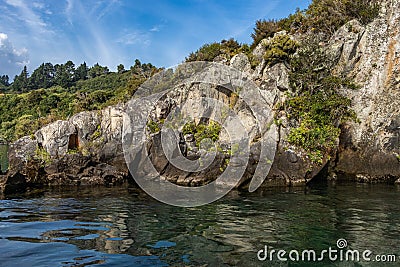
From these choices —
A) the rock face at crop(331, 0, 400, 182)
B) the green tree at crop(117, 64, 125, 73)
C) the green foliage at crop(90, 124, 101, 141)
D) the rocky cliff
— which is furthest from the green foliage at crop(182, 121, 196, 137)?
the green tree at crop(117, 64, 125, 73)

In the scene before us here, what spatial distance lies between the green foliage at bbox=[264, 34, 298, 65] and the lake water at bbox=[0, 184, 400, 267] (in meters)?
12.4

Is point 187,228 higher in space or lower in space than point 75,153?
lower

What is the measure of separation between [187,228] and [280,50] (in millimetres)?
18563

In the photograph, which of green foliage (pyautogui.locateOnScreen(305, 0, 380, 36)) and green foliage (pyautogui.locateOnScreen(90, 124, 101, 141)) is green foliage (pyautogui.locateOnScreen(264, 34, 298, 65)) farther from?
green foliage (pyautogui.locateOnScreen(90, 124, 101, 141))

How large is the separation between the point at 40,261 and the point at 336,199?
1226cm

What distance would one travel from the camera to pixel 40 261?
733cm

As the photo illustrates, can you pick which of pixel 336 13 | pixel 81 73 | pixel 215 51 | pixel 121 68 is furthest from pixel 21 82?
pixel 336 13

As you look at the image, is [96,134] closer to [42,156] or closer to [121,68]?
[42,156]

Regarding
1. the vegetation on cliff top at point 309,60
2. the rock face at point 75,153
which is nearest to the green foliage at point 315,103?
the vegetation on cliff top at point 309,60

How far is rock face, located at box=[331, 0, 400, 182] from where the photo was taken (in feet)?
68.5

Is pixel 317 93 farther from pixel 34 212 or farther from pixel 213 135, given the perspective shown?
pixel 34 212

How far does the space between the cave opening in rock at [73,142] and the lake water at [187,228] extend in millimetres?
7589

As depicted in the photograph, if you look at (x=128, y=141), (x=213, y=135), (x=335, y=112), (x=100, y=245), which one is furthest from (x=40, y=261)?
(x=335, y=112)

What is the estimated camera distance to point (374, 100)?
22453 millimetres
